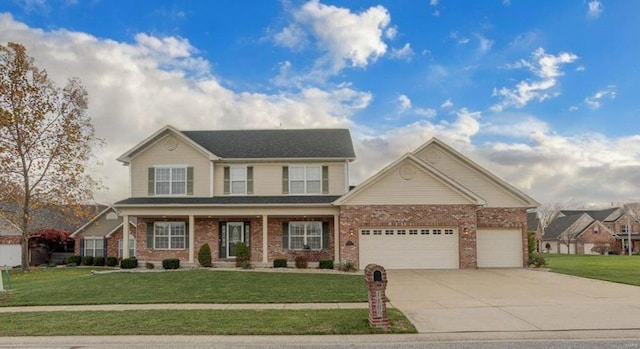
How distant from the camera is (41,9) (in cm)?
1647

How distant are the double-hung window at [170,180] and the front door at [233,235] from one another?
10.3 feet

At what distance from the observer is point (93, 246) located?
33.3m

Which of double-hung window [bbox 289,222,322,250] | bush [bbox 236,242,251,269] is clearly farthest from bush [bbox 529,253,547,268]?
bush [bbox 236,242,251,269]

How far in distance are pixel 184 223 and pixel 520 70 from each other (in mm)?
17757

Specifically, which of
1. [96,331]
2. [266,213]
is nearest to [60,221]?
[266,213]

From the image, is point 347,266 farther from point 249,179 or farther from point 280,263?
point 249,179

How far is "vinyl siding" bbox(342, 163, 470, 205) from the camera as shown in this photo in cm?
2216

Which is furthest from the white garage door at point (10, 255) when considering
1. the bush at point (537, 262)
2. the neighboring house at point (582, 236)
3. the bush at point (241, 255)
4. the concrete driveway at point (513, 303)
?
the neighboring house at point (582, 236)

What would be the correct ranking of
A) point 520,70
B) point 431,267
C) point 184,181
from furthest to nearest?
point 184,181 → point 431,267 → point 520,70

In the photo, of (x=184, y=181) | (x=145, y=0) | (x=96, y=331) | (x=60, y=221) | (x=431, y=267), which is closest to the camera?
(x=96, y=331)

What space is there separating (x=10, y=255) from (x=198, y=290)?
2959 centimetres

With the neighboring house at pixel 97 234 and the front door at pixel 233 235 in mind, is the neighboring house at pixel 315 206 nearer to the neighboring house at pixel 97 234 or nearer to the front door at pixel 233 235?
the front door at pixel 233 235

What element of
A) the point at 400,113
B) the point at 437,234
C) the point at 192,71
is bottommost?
the point at 437,234

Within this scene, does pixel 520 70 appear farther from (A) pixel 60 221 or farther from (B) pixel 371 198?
(A) pixel 60 221
